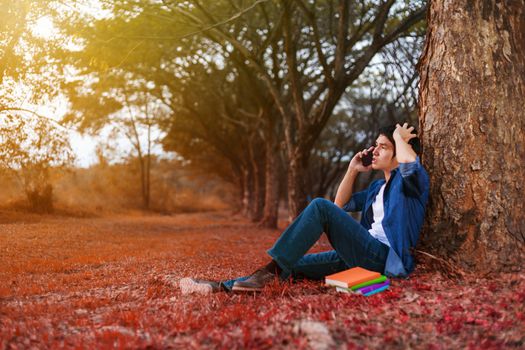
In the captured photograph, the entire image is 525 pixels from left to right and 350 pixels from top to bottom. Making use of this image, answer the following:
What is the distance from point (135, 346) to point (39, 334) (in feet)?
2.76

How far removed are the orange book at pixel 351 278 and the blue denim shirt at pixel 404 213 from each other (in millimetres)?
283

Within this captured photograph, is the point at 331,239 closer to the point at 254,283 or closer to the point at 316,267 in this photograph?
the point at 316,267

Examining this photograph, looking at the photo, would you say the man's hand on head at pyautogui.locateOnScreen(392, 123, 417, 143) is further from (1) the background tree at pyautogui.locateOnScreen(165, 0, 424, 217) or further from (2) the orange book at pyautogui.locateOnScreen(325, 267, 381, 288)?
(1) the background tree at pyautogui.locateOnScreen(165, 0, 424, 217)

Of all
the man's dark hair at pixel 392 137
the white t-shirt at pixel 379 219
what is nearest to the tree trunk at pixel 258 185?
the white t-shirt at pixel 379 219

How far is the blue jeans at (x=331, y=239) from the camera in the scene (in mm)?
4160

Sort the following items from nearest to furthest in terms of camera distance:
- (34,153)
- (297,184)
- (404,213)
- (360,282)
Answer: (360,282)
(404,213)
(34,153)
(297,184)

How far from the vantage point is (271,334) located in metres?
3.07

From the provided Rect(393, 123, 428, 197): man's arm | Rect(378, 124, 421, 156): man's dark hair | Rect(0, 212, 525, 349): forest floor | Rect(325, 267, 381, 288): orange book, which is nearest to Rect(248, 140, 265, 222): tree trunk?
Rect(0, 212, 525, 349): forest floor

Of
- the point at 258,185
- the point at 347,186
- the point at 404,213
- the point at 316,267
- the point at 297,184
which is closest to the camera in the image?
the point at 404,213

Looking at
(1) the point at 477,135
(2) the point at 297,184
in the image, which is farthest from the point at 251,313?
(2) the point at 297,184

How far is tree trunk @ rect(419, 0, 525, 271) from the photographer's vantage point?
4168 mm

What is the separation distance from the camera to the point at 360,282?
3.96 meters

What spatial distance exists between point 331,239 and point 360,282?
1.73 ft

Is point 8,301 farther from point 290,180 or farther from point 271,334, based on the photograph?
point 290,180
